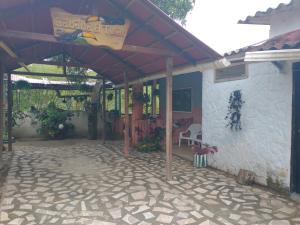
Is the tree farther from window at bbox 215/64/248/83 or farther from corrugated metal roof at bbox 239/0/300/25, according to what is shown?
window at bbox 215/64/248/83

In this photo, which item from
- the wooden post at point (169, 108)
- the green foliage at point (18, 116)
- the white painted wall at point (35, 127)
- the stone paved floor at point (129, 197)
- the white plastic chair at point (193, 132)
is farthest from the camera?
the white painted wall at point (35, 127)

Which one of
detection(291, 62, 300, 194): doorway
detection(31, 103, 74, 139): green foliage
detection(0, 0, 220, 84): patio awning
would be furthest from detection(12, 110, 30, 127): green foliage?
detection(291, 62, 300, 194): doorway

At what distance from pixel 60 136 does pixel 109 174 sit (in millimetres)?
6450

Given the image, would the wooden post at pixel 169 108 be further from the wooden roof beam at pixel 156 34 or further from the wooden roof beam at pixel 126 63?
the wooden roof beam at pixel 126 63

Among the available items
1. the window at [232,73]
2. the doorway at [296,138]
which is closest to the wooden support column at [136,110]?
the window at [232,73]

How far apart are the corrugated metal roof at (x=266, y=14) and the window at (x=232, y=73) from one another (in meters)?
1.53

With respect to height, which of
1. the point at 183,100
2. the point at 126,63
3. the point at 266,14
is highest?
the point at 266,14

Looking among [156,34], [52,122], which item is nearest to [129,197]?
[156,34]

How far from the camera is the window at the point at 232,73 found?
5.66 m

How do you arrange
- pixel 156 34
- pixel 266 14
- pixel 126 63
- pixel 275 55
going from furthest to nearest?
pixel 126 63 → pixel 266 14 → pixel 156 34 → pixel 275 55

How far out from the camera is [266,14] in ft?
20.3

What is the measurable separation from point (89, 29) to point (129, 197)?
300 cm

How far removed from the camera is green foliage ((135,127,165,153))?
878cm

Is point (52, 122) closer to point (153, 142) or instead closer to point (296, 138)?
point (153, 142)
